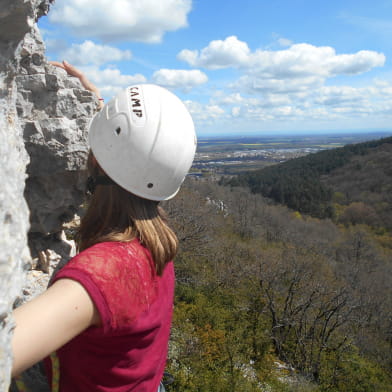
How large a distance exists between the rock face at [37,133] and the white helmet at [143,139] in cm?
45

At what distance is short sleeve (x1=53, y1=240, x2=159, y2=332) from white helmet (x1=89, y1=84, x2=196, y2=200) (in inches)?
17.5

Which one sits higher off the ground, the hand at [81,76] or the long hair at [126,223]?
the hand at [81,76]

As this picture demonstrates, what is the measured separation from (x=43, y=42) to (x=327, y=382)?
20.5 meters

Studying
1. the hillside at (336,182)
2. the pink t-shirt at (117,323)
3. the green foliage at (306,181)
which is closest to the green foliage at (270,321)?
the pink t-shirt at (117,323)

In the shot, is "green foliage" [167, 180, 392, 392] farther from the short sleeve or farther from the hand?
the short sleeve

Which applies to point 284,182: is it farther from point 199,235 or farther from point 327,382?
point 327,382

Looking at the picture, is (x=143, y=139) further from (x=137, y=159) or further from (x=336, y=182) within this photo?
(x=336, y=182)

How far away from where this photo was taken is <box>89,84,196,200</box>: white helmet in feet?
6.05

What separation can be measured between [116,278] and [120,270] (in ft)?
0.15

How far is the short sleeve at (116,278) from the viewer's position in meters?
1.27

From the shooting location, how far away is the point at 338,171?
8581 cm

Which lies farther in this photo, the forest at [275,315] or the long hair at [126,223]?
the forest at [275,315]

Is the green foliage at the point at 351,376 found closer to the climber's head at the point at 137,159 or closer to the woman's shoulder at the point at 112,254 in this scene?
the climber's head at the point at 137,159

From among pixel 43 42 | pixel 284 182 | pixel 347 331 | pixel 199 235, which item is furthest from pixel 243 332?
pixel 284 182
